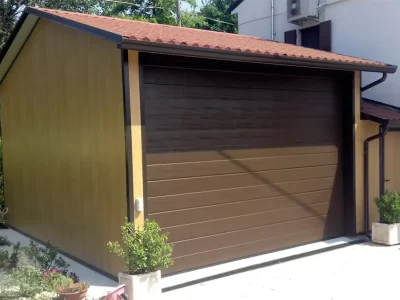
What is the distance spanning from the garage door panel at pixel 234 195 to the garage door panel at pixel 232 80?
5.01ft

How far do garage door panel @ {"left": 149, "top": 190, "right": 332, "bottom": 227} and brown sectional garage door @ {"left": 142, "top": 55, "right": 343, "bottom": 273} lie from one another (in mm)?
15

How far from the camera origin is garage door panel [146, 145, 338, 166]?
249 inches

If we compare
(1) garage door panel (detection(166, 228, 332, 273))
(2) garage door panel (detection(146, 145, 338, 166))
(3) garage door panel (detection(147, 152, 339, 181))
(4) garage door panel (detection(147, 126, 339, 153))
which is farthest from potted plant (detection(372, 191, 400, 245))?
(4) garage door panel (detection(147, 126, 339, 153))

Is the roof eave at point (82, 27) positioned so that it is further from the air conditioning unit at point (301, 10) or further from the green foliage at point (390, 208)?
the air conditioning unit at point (301, 10)

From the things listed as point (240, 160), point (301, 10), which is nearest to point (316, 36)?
point (301, 10)

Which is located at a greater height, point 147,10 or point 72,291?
point 147,10

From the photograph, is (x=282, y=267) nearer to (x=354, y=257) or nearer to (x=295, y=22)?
(x=354, y=257)

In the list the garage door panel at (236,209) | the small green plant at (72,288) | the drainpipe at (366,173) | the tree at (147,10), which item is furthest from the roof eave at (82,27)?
the tree at (147,10)

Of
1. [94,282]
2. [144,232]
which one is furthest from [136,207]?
[94,282]

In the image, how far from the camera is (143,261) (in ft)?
17.6

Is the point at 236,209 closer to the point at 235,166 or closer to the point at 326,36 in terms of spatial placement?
the point at 235,166

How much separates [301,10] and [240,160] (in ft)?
17.3

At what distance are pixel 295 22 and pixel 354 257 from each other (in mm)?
6144

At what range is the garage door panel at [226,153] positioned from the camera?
6320 mm
